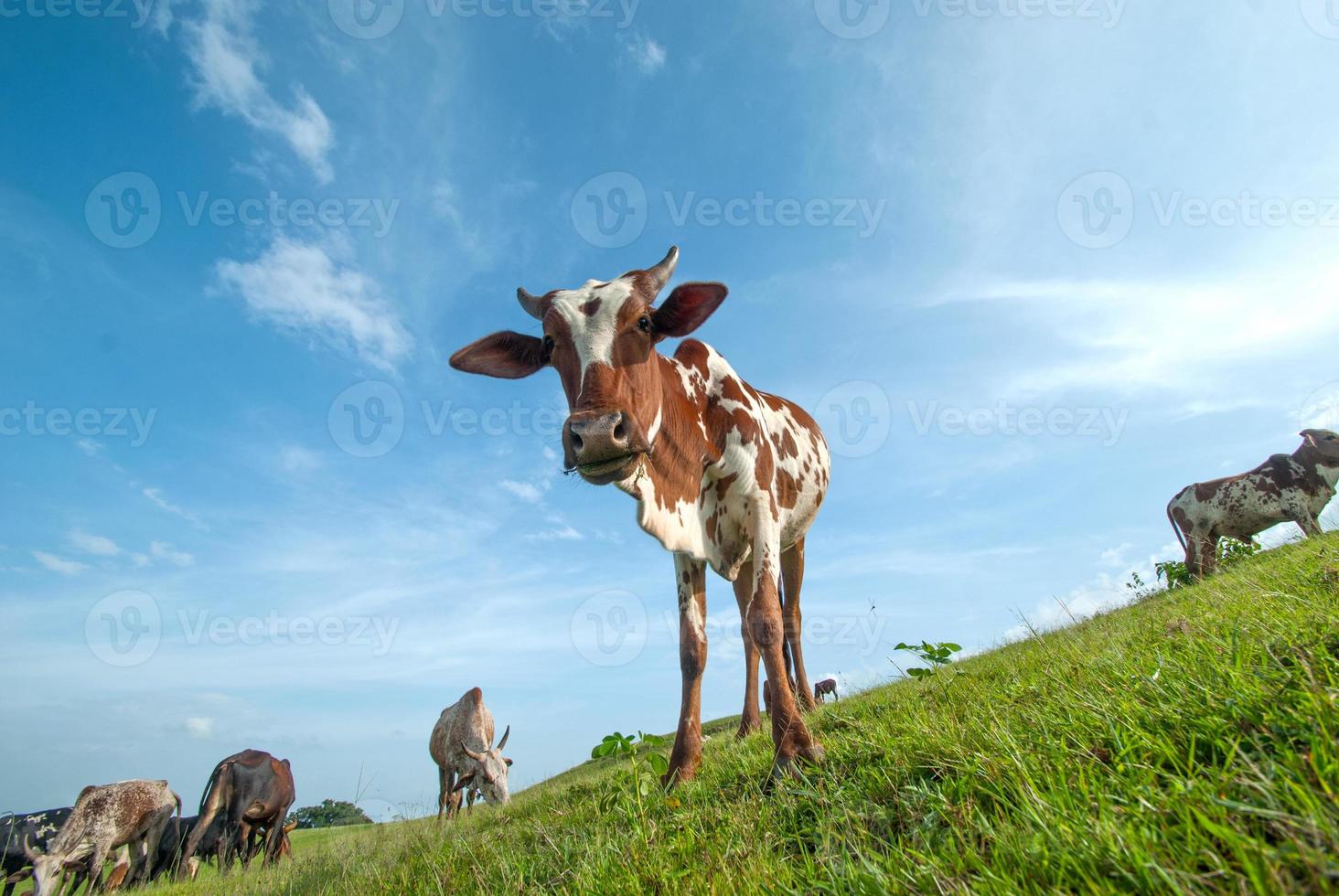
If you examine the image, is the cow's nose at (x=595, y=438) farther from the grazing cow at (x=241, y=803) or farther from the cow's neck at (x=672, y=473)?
the grazing cow at (x=241, y=803)

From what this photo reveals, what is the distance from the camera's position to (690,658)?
5020 mm

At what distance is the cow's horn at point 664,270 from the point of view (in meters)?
5.10

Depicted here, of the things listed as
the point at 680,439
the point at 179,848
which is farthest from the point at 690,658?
the point at 179,848

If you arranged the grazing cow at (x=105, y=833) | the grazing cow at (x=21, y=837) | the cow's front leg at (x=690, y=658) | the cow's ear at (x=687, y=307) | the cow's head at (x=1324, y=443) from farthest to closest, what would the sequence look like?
the grazing cow at (x=21, y=837) < the grazing cow at (x=105, y=833) < the cow's head at (x=1324, y=443) < the cow's ear at (x=687, y=307) < the cow's front leg at (x=690, y=658)

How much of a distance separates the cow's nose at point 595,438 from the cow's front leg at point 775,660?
1.45 metres

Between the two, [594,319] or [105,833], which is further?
[105,833]

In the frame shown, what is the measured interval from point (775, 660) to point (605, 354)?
227cm

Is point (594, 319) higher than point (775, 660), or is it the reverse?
point (594, 319)

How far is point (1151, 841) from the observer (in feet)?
4.46

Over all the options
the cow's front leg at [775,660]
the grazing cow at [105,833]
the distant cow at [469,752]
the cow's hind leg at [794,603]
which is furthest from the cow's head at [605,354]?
the grazing cow at [105,833]

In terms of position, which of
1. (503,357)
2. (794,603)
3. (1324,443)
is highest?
(503,357)

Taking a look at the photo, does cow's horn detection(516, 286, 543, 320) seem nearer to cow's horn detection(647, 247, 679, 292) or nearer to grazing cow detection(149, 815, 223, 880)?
cow's horn detection(647, 247, 679, 292)

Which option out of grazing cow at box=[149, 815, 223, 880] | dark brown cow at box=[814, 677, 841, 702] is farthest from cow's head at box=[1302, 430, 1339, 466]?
grazing cow at box=[149, 815, 223, 880]

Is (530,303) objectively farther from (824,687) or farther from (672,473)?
(824,687)
